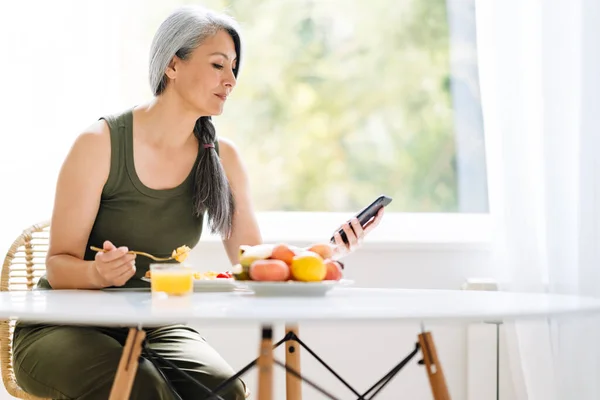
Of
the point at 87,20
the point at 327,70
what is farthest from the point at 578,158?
the point at 87,20

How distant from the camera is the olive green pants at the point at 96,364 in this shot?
5.75 ft

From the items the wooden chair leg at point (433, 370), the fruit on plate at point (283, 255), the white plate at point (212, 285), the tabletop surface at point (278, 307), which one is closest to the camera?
the tabletop surface at point (278, 307)

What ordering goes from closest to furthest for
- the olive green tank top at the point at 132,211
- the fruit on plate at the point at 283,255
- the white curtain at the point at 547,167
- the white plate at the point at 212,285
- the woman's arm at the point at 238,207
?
the fruit on plate at the point at 283,255 < the white plate at the point at 212,285 < the olive green tank top at the point at 132,211 < the woman's arm at the point at 238,207 < the white curtain at the point at 547,167

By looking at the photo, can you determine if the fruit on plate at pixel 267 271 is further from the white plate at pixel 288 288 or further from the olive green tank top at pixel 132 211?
the olive green tank top at pixel 132 211

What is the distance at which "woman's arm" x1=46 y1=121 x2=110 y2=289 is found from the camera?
199 cm

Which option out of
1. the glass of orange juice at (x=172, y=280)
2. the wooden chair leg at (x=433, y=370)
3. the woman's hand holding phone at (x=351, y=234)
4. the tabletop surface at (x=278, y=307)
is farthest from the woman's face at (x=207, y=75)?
the wooden chair leg at (x=433, y=370)

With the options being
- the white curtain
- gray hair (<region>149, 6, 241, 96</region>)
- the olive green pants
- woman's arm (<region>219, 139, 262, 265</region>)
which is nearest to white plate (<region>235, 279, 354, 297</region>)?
the olive green pants

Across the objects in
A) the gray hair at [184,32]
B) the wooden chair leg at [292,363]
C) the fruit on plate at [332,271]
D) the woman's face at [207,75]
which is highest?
the gray hair at [184,32]

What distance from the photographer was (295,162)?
10.5ft

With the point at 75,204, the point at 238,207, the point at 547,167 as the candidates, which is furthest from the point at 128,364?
the point at 547,167

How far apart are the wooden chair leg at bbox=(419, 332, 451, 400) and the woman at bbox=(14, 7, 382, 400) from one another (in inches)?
17.0

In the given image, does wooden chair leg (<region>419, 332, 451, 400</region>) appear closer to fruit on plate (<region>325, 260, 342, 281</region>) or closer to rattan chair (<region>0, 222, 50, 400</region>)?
fruit on plate (<region>325, 260, 342, 281</region>)

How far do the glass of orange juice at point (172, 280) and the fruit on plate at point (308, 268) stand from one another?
0.20m

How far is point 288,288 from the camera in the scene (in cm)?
165
